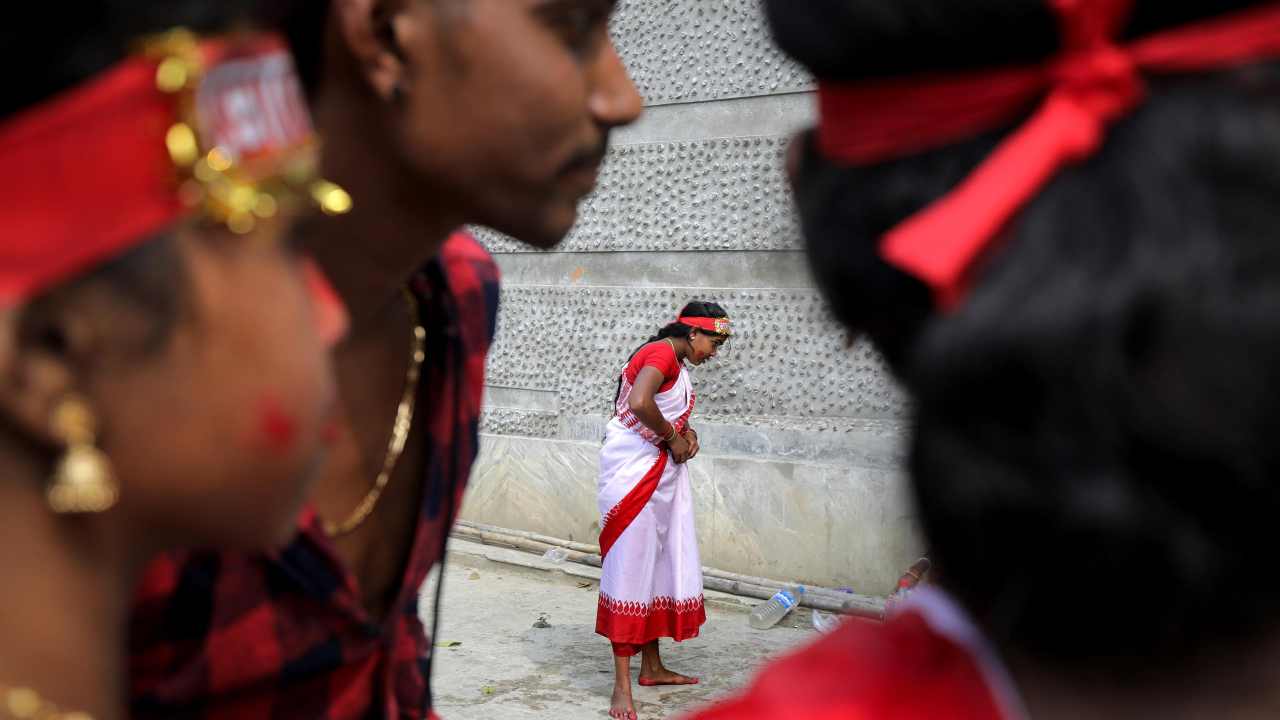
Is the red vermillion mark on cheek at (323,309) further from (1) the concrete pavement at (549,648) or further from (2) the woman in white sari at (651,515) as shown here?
(2) the woman in white sari at (651,515)

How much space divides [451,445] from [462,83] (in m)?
0.62

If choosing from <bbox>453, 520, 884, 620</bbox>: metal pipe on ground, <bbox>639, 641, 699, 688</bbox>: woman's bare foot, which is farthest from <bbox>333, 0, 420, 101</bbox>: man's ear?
<bbox>639, 641, 699, 688</bbox>: woman's bare foot

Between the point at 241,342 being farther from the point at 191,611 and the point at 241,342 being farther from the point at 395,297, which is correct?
the point at 395,297

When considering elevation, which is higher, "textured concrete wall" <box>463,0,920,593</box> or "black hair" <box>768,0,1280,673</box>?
"black hair" <box>768,0,1280,673</box>

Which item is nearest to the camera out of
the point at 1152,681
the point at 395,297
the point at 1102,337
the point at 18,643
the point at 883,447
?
the point at 1102,337

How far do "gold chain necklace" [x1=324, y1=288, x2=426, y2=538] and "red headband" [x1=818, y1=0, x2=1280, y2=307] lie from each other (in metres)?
1.26

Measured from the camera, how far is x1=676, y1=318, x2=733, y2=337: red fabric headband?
6871 mm

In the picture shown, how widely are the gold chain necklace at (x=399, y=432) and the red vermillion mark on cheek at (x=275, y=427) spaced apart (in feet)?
2.97

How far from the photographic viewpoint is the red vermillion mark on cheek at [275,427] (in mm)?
957

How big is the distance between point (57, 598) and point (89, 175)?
327mm

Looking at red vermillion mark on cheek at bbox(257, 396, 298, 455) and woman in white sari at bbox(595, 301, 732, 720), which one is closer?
red vermillion mark on cheek at bbox(257, 396, 298, 455)

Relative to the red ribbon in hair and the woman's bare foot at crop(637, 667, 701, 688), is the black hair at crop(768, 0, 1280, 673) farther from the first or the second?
the woman's bare foot at crop(637, 667, 701, 688)

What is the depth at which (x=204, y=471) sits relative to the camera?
0.95 m

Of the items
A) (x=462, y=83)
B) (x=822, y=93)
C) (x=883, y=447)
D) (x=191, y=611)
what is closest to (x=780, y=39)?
(x=822, y=93)
